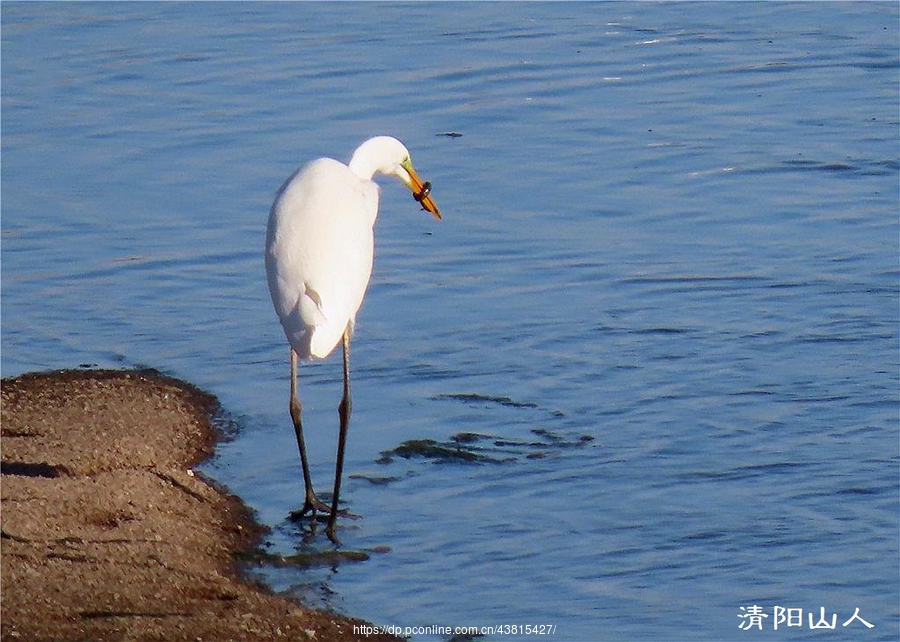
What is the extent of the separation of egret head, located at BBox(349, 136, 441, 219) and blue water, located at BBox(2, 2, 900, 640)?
1.18 m

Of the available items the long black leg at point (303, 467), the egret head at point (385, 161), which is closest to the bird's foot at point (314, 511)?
the long black leg at point (303, 467)

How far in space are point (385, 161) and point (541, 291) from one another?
7.84ft

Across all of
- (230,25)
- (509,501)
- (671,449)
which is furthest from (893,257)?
(230,25)

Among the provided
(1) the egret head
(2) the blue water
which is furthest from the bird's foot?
(1) the egret head

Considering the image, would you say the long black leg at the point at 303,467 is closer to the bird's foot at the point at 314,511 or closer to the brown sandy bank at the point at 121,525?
the bird's foot at the point at 314,511

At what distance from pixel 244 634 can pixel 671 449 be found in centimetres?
300

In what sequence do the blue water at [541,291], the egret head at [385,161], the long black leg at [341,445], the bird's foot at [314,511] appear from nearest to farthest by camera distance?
the blue water at [541,291], the long black leg at [341,445], the bird's foot at [314,511], the egret head at [385,161]

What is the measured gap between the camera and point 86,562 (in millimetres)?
5938

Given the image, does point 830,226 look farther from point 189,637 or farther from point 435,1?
point 435,1

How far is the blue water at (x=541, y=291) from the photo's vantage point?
655 centimetres

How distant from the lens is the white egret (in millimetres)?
6715

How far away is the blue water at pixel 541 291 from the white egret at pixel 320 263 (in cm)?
72

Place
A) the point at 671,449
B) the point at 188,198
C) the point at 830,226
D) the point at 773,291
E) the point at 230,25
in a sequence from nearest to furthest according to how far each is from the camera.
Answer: the point at 671,449
the point at 773,291
the point at 830,226
the point at 188,198
the point at 230,25

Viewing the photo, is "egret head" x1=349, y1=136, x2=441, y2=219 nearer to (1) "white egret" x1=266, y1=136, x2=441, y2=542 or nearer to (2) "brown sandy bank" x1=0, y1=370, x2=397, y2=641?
(1) "white egret" x1=266, y1=136, x2=441, y2=542
